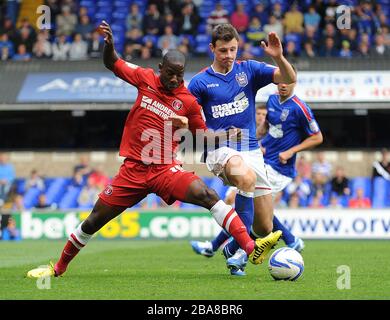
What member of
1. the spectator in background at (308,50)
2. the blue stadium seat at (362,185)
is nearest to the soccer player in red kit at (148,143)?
the blue stadium seat at (362,185)

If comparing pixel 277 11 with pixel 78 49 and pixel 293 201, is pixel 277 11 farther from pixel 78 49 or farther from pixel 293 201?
pixel 293 201

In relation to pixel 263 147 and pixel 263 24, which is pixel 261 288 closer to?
pixel 263 147

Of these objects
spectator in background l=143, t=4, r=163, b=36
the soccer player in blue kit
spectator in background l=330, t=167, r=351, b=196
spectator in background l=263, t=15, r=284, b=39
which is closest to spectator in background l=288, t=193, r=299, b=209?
spectator in background l=330, t=167, r=351, b=196

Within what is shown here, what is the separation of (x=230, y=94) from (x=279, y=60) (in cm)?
111

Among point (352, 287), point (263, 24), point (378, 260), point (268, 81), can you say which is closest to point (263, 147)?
point (378, 260)

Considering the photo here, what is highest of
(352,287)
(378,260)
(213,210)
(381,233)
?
(213,210)

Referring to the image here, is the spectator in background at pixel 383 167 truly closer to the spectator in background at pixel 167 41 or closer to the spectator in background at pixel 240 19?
the spectator in background at pixel 240 19

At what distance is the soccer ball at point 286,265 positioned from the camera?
30.3 feet

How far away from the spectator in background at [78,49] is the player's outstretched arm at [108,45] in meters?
14.6

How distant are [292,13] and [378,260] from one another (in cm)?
1246

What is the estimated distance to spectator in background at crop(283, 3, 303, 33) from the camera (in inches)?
932

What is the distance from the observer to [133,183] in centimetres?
956

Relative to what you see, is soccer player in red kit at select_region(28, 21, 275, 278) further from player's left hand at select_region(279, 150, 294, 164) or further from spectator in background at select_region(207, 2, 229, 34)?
spectator in background at select_region(207, 2, 229, 34)

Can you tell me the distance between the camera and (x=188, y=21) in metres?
24.3
